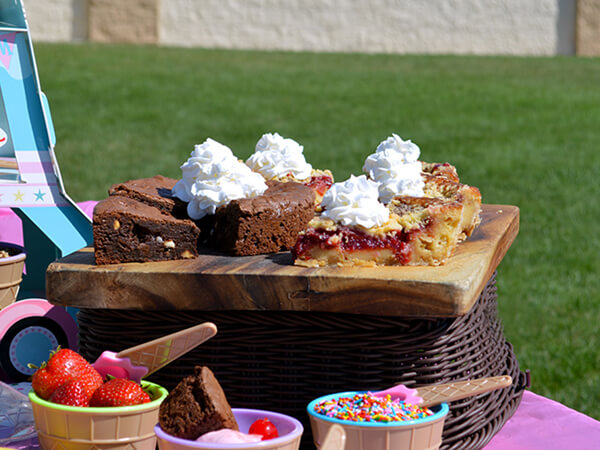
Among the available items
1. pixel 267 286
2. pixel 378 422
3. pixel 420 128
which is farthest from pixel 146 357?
pixel 420 128

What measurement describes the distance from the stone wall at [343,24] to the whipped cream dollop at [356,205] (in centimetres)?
1182

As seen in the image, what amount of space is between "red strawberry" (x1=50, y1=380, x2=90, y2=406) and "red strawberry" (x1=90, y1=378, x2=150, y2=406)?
16 millimetres

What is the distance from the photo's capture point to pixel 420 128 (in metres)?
7.81

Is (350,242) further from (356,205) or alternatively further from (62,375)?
(62,375)

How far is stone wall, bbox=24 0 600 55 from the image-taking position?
42.1 ft

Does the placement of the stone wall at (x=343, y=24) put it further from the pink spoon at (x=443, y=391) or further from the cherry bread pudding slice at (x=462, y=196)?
the pink spoon at (x=443, y=391)

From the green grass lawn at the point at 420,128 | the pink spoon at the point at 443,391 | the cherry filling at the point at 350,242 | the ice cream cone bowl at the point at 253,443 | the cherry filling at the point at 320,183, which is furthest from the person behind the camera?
the green grass lawn at the point at 420,128

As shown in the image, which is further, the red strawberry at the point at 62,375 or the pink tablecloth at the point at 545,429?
the pink tablecloth at the point at 545,429

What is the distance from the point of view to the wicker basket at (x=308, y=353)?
154 cm

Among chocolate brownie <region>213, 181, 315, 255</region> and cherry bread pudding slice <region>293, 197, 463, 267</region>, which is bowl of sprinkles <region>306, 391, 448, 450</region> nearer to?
cherry bread pudding slice <region>293, 197, 463, 267</region>

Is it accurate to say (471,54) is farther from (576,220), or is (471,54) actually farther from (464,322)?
(464,322)

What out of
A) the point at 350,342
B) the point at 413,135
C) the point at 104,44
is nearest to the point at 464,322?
the point at 350,342

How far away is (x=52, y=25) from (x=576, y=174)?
28.9 feet

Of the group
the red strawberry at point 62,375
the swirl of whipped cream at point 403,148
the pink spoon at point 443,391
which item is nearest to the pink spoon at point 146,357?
the red strawberry at point 62,375
